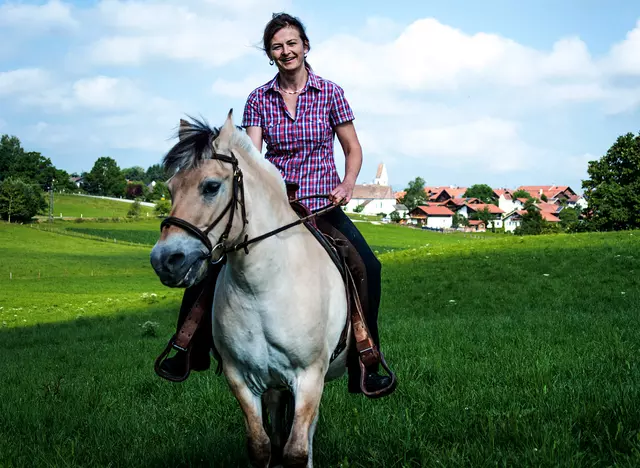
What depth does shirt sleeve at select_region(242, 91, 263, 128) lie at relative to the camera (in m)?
4.89

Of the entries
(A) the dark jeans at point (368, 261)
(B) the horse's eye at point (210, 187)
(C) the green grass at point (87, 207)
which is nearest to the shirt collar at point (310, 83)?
(A) the dark jeans at point (368, 261)

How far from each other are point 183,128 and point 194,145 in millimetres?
282

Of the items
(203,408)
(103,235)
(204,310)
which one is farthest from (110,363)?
(103,235)

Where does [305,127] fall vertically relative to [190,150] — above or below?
above

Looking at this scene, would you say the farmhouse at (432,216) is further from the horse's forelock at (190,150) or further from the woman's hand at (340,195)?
the horse's forelock at (190,150)

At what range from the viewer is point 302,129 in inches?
189

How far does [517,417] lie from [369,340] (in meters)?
1.48

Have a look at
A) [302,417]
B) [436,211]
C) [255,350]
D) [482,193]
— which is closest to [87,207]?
[436,211]

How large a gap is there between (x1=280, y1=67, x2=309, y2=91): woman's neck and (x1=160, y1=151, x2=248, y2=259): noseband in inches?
53.0

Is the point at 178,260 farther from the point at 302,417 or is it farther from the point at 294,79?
the point at 294,79

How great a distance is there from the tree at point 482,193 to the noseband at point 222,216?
184 meters

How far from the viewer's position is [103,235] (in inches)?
3137

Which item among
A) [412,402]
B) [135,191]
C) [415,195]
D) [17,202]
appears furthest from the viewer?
[415,195]

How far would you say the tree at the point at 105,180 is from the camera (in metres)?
154
